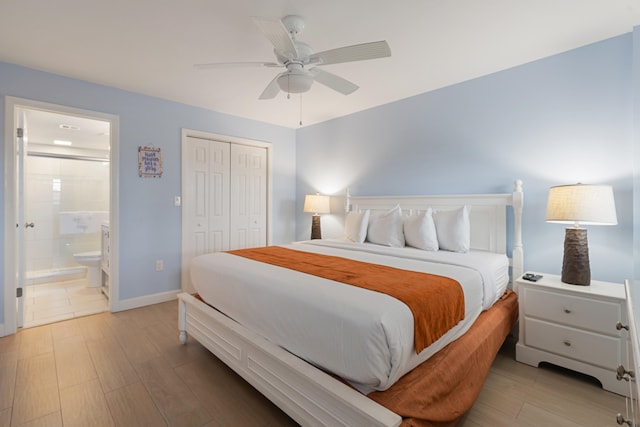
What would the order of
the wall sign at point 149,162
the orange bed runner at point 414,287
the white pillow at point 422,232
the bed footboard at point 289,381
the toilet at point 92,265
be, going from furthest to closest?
the toilet at point 92,265
the wall sign at point 149,162
the white pillow at point 422,232
the orange bed runner at point 414,287
the bed footboard at point 289,381

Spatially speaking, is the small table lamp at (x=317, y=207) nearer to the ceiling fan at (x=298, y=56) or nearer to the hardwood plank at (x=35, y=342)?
the ceiling fan at (x=298, y=56)

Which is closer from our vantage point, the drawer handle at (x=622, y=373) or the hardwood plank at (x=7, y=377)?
the drawer handle at (x=622, y=373)

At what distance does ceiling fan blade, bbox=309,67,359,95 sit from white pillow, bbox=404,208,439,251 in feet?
4.59

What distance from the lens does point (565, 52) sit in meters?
2.36

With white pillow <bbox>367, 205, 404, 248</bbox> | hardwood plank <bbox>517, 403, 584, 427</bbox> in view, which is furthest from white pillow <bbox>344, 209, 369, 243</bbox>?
hardwood plank <bbox>517, 403, 584, 427</bbox>

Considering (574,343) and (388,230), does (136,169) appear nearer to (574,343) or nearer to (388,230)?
(388,230)

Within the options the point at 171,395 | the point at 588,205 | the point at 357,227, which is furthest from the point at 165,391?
the point at 588,205

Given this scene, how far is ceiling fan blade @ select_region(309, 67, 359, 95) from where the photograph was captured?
2.04 meters

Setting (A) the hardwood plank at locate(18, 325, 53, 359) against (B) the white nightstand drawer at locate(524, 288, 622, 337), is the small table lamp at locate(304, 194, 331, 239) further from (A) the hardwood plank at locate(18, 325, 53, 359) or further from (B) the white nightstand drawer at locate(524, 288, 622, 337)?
(A) the hardwood plank at locate(18, 325, 53, 359)

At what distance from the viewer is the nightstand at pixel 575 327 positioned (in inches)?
72.4

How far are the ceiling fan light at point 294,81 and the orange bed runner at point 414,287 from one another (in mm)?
1285

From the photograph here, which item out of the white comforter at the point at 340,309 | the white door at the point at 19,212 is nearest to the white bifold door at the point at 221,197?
the white door at the point at 19,212

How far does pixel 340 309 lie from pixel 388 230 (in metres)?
1.83

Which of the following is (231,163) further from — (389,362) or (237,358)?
(389,362)
